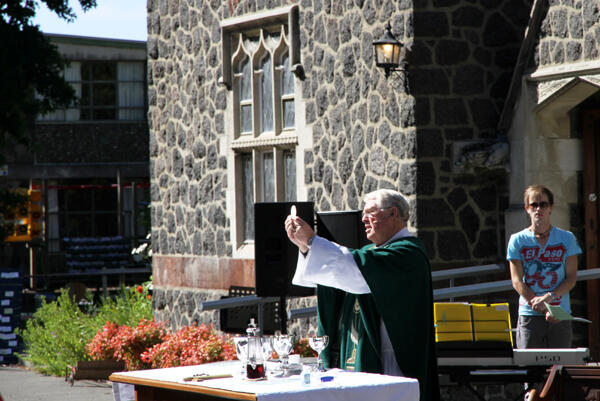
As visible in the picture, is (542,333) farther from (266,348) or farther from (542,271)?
(266,348)

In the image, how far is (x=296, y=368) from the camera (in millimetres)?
5652

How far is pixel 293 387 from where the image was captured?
5.27 meters

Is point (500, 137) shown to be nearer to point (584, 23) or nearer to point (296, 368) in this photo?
point (584, 23)

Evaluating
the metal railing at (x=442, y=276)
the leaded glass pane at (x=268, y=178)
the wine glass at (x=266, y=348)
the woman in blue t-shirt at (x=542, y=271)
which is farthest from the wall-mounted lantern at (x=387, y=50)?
the wine glass at (x=266, y=348)

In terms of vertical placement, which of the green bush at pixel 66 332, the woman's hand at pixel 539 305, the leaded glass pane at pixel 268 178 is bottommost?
the green bush at pixel 66 332

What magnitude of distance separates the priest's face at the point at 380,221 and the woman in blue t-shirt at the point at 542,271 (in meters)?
1.97

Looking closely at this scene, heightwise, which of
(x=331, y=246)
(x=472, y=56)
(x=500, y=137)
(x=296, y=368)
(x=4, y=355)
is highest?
(x=472, y=56)

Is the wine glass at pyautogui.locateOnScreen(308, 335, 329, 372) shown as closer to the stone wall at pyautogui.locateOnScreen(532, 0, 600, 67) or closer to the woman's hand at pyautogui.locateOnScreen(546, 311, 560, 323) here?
the woman's hand at pyautogui.locateOnScreen(546, 311, 560, 323)

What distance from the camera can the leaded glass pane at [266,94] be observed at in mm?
12586

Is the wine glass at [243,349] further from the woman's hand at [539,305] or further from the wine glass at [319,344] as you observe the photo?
the woman's hand at [539,305]

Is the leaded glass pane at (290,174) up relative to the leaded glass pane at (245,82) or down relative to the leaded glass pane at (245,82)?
down

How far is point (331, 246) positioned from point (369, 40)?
5540 millimetres

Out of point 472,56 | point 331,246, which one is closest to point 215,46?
point 472,56

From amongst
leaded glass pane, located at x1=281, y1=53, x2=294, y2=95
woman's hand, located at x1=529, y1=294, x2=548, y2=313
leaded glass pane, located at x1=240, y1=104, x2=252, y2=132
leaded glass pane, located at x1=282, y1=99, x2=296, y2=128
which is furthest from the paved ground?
woman's hand, located at x1=529, y1=294, x2=548, y2=313
